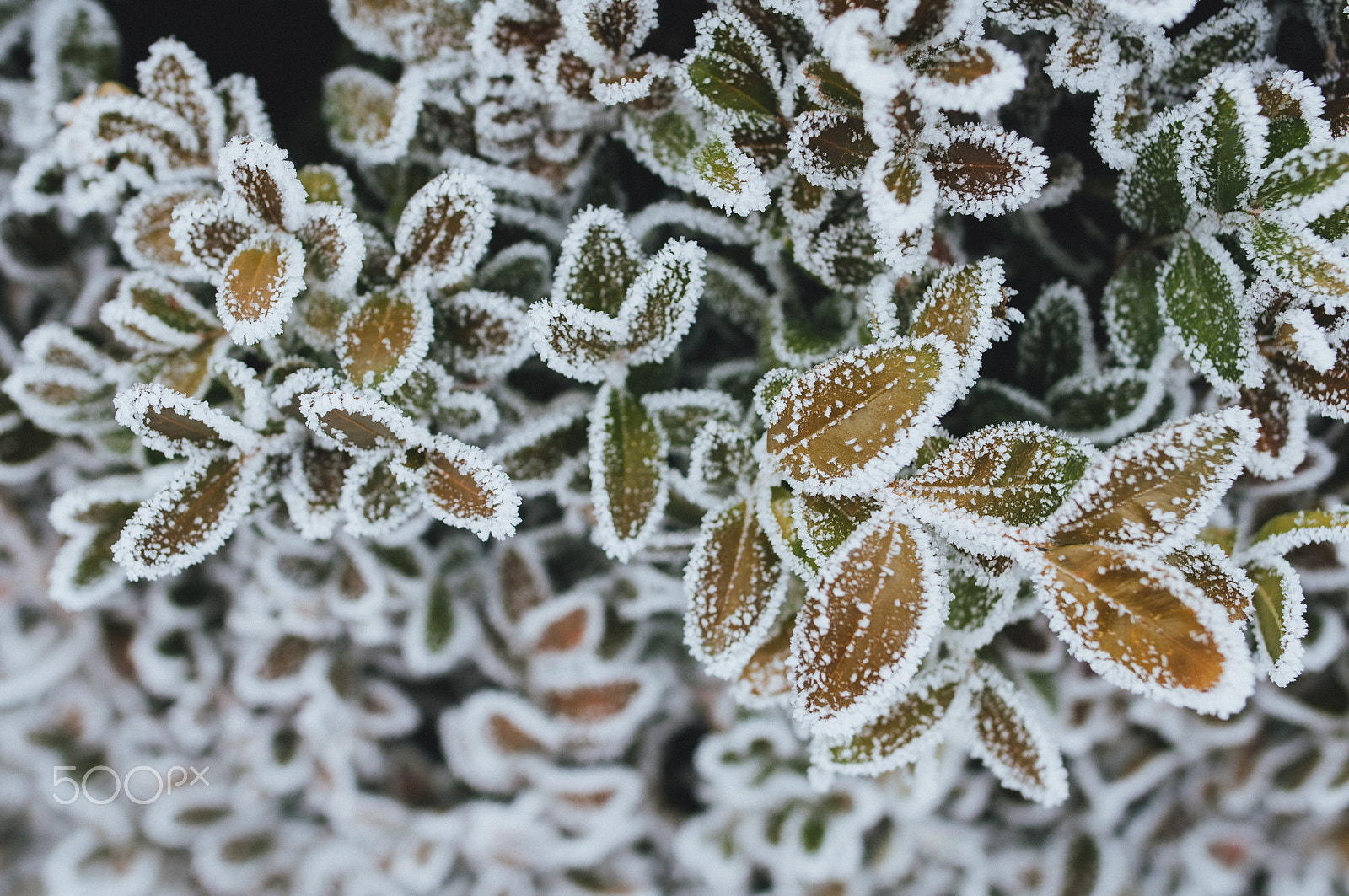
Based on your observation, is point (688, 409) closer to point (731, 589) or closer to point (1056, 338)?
point (731, 589)

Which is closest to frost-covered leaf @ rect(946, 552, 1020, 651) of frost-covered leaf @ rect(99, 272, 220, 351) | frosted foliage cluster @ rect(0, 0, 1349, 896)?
frosted foliage cluster @ rect(0, 0, 1349, 896)

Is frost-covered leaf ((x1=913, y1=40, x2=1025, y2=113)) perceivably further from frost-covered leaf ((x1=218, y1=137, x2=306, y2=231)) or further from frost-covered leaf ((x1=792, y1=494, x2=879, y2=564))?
frost-covered leaf ((x1=218, y1=137, x2=306, y2=231))

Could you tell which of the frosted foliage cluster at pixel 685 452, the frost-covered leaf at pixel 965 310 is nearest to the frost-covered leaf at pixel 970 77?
the frosted foliage cluster at pixel 685 452

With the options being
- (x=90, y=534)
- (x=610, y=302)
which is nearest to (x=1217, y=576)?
(x=610, y=302)

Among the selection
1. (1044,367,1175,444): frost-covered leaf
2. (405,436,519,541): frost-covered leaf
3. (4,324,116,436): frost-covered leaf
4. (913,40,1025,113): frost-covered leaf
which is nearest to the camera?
(913,40,1025,113): frost-covered leaf

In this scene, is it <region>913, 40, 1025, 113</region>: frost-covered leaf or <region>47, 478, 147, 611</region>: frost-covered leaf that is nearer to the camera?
<region>913, 40, 1025, 113</region>: frost-covered leaf

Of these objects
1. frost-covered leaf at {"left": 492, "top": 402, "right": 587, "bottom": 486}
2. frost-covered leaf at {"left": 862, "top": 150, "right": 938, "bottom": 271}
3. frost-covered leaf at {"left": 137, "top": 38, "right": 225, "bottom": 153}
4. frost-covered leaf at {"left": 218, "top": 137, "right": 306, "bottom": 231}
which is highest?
frost-covered leaf at {"left": 862, "top": 150, "right": 938, "bottom": 271}
